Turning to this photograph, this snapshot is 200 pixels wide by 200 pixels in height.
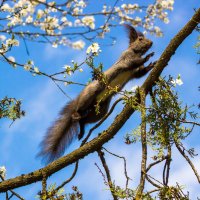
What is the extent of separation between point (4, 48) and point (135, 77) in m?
2.18

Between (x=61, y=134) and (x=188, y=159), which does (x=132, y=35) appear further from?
(x=188, y=159)

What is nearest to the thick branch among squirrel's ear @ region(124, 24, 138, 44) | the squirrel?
the squirrel

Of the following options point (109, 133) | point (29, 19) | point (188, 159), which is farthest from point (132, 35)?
point (188, 159)

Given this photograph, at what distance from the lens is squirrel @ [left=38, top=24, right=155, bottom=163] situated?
560cm

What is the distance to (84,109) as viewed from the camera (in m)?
5.67

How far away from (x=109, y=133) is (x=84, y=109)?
1.99m

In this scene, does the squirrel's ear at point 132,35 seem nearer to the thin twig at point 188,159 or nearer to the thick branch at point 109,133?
the thick branch at point 109,133

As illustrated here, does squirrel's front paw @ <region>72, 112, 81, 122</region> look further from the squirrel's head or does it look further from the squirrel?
the squirrel's head

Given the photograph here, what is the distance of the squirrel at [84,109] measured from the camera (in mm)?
5598

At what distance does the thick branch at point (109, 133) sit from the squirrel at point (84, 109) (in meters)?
1.52

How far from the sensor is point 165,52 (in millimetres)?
3686

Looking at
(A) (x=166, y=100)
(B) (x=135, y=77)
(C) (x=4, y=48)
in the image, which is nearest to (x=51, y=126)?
(B) (x=135, y=77)

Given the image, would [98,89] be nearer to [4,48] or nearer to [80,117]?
[80,117]

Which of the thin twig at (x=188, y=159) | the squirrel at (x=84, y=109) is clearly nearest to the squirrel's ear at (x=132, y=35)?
the squirrel at (x=84, y=109)
